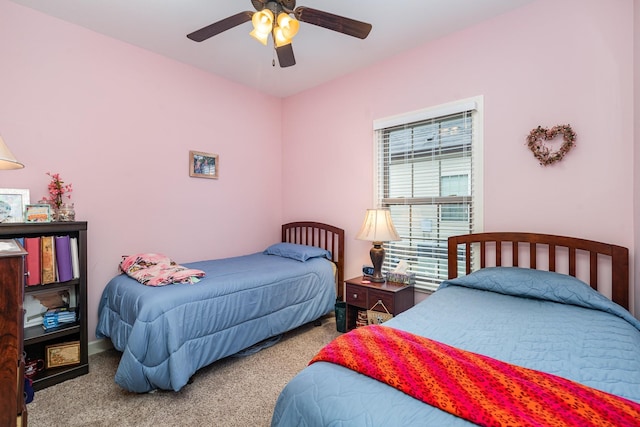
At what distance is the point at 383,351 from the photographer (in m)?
1.15

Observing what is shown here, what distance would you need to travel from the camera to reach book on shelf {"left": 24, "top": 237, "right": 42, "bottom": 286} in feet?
6.79

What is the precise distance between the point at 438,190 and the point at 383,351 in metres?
1.93

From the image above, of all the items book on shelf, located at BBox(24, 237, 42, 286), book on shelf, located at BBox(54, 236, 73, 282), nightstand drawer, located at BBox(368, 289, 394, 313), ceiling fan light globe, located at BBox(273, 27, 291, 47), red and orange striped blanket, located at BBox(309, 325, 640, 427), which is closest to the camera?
red and orange striped blanket, located at BBox(309, 325, 640, 427)

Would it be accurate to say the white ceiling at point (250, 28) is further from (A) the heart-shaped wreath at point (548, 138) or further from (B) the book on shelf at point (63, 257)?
(B) the book on shelf at point (63, 257)

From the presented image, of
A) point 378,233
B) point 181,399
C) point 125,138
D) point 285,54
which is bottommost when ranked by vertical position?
point 181,399

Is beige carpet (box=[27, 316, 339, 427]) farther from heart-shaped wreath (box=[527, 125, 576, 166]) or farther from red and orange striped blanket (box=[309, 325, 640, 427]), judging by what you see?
heart-shaped wreath (box=[527, 125, 576, 166])

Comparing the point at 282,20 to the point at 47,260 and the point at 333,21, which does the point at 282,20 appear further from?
the point at 47,260

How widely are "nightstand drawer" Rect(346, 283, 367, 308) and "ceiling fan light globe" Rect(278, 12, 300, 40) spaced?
2025 mm

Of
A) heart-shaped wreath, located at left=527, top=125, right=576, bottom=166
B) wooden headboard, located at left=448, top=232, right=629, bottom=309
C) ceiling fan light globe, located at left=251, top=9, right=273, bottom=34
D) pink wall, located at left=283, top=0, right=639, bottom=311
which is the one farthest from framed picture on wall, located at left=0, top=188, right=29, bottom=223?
heart-shaped wreath, located at left=527, top=125, right=576, bottom=166

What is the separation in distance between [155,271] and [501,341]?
231 centimetres

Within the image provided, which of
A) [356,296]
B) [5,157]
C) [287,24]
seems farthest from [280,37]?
[356,296]

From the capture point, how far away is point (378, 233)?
8.89 feet

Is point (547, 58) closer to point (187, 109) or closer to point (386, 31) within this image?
point (386, 31)

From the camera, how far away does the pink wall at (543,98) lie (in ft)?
6.43
